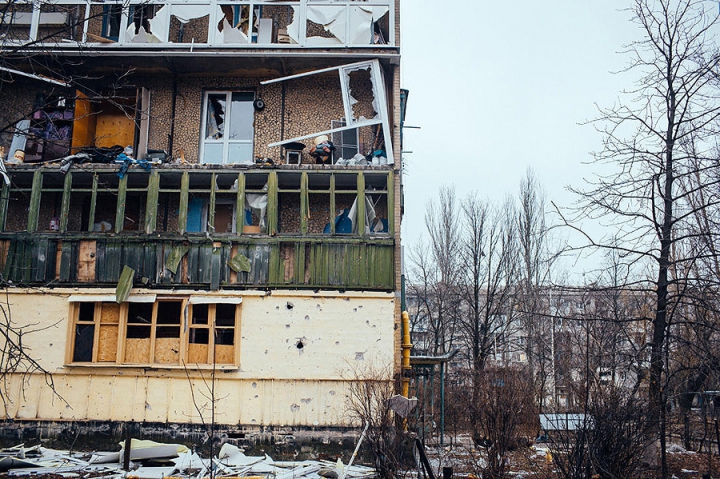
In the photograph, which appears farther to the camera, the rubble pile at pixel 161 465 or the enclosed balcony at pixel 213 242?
the enclosed balcony at pixel 213 242

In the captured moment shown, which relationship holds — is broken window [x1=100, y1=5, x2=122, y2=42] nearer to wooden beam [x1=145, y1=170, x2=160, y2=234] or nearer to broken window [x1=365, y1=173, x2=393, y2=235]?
wooden beam [x1=145, y1=170, x2=160, y2=234]

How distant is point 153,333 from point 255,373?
2830 mm

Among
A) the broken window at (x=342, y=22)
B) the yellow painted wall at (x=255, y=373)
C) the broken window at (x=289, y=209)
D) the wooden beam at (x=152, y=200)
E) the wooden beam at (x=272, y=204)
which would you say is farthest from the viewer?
the broken window at (x=289, y=209)

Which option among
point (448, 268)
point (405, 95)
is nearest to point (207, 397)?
point (405, 95)

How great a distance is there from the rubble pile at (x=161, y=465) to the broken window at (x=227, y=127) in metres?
8.25

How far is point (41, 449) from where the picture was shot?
15.1m

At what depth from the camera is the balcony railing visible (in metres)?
17.8

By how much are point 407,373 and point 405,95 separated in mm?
9640

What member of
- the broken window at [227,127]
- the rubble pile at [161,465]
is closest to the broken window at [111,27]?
the broken window at [227,127]

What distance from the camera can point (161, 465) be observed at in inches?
534

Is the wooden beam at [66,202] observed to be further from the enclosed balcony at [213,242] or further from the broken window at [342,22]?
Result: the broken window at [342,22]

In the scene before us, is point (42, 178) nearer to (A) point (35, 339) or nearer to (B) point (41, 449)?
(A) point (35, 339)

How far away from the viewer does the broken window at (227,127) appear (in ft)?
61.7

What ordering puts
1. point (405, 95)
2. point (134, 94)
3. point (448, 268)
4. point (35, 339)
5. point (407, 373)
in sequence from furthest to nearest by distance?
point (448, 268)
point (405, 95)
point (134, 94)
point (407, 373)
point (35, 339)
